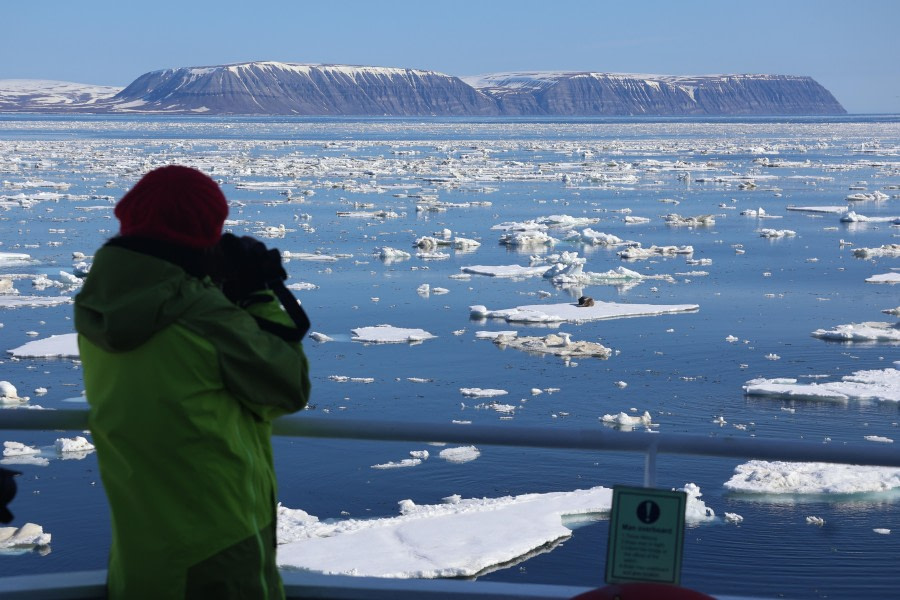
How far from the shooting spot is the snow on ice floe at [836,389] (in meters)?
7.66

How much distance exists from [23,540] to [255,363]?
378 centimetres

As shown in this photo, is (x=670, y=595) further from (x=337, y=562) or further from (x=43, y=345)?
(x=43, y=345)

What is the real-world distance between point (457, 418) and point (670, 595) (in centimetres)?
564

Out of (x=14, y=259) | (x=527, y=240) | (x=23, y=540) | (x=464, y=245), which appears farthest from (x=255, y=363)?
(x=527, y=240)

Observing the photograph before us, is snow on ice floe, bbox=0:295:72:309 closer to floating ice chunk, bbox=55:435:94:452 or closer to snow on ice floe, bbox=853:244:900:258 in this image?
floating ice chunk, bbox=55:435:94:452

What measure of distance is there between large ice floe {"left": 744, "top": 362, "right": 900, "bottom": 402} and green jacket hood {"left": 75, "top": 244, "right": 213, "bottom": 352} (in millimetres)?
6871

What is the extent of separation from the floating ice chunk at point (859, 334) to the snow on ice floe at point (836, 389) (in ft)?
4.38

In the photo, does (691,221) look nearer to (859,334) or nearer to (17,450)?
(859,334)

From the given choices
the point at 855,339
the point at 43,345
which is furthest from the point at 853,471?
the point at 43,345

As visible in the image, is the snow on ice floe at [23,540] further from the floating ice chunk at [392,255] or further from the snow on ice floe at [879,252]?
the snow on ice floe at [879,252]

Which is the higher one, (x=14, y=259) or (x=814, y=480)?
(x=814, y=480)

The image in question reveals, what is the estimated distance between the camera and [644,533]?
1.76 m

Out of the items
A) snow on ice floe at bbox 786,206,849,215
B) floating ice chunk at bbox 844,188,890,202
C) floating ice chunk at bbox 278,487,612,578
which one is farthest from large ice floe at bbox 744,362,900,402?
floating ice chunk at bbox 844,188,890,202

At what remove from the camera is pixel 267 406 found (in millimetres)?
1506
